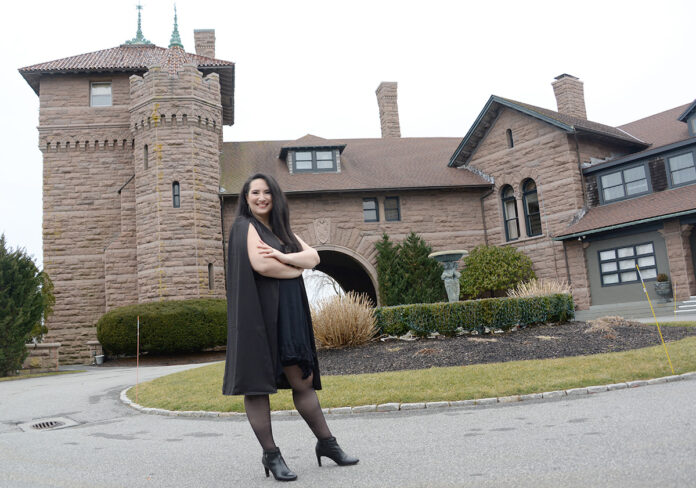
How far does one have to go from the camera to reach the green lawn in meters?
7.41

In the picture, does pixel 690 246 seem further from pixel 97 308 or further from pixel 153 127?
pixel 97 308

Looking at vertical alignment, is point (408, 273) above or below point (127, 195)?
below

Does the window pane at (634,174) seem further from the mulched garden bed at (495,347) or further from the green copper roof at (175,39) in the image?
the green copper roof at (175,39)

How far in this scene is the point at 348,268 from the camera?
29125 millimetres

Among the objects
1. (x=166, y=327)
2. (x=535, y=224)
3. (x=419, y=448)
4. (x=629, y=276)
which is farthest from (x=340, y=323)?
(x=535, y=224)

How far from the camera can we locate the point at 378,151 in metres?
28.5

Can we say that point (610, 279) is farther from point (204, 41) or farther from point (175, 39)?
point (204, 41)

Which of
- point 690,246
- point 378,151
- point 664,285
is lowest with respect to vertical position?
point 664,285

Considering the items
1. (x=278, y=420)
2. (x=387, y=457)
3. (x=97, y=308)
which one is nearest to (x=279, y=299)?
(x=387, y=457)

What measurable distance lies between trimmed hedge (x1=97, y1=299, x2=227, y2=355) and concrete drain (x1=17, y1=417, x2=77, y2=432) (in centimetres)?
1107

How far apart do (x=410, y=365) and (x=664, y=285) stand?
1290 centimetres

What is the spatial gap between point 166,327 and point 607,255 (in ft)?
50.2

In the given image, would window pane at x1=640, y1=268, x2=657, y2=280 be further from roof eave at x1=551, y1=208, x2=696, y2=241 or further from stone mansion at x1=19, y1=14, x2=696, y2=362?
roof eave at x1=551, y1=208, x2=696, y2=241

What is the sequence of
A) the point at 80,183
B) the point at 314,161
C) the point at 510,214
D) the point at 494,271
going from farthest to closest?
1. the point at 314,161
2. the point at 510,214
3. the point at 80,183
4. the point at 494,271
